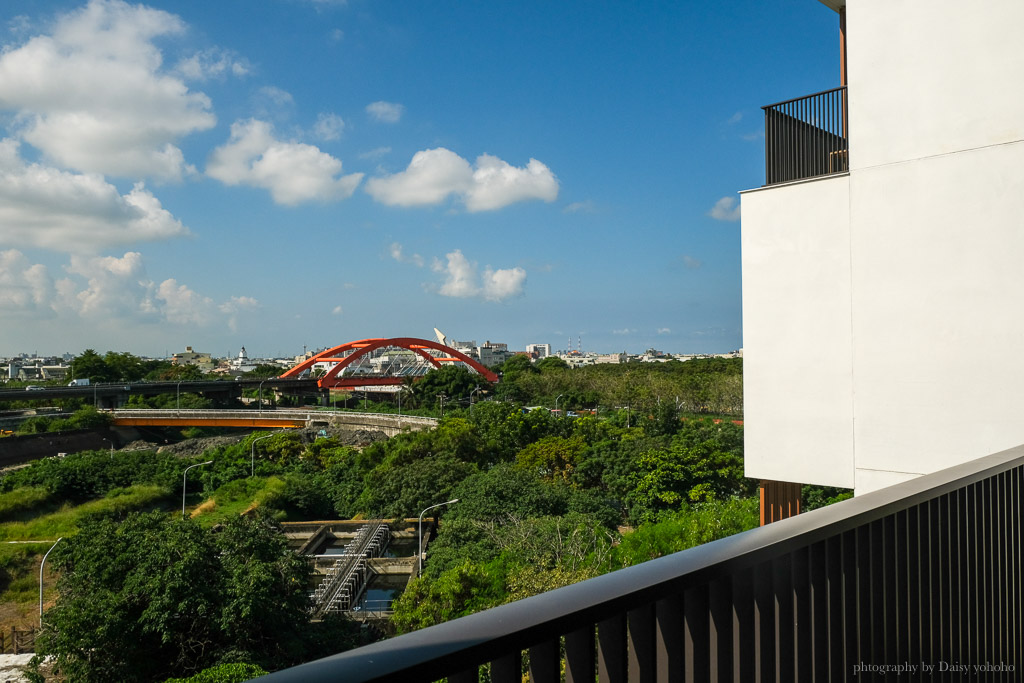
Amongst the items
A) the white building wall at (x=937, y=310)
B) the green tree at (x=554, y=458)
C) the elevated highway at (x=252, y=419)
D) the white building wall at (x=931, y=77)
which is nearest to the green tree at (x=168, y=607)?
the white building wall at (x=937, y=310)

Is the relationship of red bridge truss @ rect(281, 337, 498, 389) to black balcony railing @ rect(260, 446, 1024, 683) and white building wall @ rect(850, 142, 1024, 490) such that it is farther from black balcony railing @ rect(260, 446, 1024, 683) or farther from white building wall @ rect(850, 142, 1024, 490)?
black balcony railing @ rect(260, 446, 1024, 683)

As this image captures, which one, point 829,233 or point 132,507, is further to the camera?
point 132,507

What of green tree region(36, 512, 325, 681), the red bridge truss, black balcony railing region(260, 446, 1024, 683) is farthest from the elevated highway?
black balcony railing region(260, 446, 1024, 683)

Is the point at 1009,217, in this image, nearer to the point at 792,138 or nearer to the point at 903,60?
the point at 903,60

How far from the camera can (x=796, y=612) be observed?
110 centimetres

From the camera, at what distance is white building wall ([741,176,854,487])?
15.5ft

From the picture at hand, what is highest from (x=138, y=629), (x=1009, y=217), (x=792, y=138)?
(x=792, y=138)

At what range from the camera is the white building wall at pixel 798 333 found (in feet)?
15.5

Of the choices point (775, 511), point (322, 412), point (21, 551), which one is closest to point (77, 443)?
point (322, 412)

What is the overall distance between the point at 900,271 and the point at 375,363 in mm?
62051

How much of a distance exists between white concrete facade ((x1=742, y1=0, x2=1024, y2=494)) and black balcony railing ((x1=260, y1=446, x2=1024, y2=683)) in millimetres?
2745

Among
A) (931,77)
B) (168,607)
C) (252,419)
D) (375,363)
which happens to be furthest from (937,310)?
(375,363)

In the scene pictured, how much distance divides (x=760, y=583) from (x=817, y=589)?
18 cm

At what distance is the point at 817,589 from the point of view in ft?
3.73
